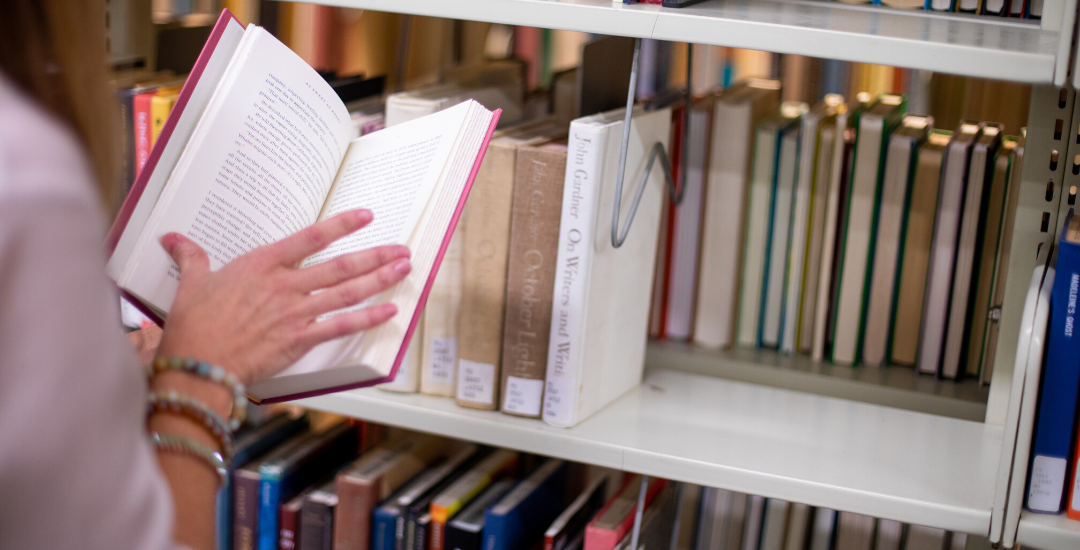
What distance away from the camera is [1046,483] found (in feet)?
2.60

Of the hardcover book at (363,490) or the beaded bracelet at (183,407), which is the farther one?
the hardcover book at (363,490)

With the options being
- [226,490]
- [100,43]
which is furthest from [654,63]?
[100,43]

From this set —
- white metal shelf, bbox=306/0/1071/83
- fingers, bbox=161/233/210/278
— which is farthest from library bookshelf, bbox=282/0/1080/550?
fingers, bbox=161/233/210/278

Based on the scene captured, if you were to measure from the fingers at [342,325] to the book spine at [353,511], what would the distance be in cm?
45

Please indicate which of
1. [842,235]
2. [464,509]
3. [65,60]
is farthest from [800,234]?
[65,60]

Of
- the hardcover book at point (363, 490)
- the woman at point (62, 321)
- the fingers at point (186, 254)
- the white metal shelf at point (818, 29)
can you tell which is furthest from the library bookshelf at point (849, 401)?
the woman at point (62, 321)

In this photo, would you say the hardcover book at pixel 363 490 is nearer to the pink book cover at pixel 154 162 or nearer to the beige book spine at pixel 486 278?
the beige book spine at pixel 486 278

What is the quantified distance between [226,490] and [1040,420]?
2.96 feet

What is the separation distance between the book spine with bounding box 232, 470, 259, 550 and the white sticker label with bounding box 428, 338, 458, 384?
29 centimetres

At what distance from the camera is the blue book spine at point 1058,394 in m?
0.75

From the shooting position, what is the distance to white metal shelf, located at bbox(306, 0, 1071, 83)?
2.35 feet

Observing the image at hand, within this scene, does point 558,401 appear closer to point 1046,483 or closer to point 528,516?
point 528,516

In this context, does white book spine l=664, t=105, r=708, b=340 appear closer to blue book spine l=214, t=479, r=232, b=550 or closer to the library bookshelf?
the library bookshelf

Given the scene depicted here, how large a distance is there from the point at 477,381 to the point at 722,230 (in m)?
0.37
